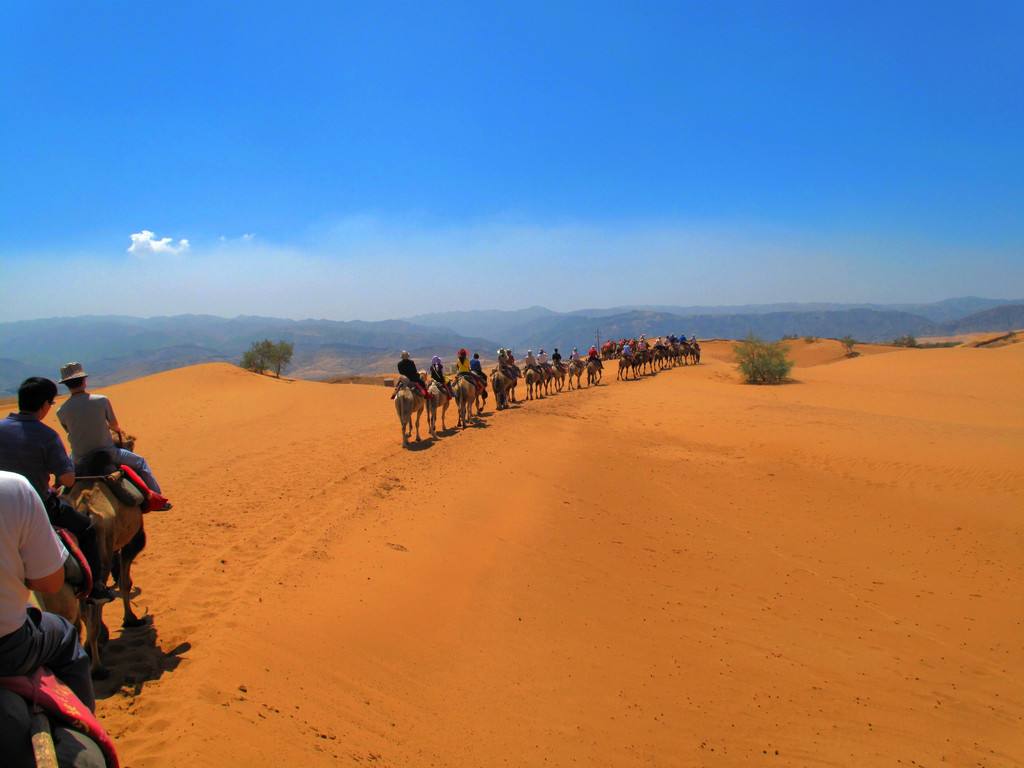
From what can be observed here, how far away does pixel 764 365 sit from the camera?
109ft

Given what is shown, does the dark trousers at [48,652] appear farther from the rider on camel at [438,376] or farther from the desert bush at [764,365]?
the desert bush at [764,365]

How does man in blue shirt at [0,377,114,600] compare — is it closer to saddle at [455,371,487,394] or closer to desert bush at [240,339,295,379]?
saddle at [455,371,487,394]

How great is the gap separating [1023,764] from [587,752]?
4019 mm

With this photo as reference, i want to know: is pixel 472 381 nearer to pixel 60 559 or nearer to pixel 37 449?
pixel 37 449

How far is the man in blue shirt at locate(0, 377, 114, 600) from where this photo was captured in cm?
429

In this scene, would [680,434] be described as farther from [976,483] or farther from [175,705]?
[175,705]

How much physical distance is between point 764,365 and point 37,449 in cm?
3445

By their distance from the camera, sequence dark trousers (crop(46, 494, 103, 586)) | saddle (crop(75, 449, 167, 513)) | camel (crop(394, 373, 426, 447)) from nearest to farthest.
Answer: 1. dark trousers (crop(46, 494, 103, 586))
2. saddle (crop(75, 449, 167, 513))
3. camel (crop(394, 373, 426, 447))

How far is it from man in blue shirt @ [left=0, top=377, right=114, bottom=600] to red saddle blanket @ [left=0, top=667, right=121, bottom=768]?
205cm

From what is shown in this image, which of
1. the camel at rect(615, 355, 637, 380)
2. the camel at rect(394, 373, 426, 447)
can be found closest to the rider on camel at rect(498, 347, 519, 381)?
the camel at rect(394, 373, 426, 447)

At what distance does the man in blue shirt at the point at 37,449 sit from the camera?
4.29 m

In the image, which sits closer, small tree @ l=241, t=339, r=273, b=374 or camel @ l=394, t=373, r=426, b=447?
camel @ l=394, t=373, r=426, b=447

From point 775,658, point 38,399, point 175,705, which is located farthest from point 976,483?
point 38,399

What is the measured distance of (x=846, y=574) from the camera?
897 centimetres
